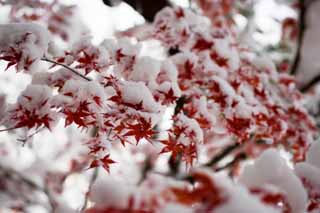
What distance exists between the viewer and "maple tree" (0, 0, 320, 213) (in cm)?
103

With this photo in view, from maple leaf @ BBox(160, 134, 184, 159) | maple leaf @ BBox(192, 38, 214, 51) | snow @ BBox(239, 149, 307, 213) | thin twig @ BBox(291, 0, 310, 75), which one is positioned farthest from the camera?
thin twig @ BBox(291, 0, 310, 75)

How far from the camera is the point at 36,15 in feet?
11.6

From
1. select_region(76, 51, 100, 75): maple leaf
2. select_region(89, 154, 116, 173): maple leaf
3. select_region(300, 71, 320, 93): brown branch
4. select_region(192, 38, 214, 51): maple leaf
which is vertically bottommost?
select_region(300, 71, 320, 93): brown branch

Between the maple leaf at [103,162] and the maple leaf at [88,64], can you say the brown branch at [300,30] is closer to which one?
the maple leaf at [88,64]

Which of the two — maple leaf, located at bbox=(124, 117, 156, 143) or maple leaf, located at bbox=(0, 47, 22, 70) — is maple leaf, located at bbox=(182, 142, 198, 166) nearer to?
maple leaf, located at bbox=(124, 117, 156, 143)

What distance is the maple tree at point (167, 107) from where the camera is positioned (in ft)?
3.37

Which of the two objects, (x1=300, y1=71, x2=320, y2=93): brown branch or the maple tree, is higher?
the maple tree

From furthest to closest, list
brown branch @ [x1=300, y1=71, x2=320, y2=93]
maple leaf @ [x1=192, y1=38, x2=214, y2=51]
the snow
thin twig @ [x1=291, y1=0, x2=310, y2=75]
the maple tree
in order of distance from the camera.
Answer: brown branch @ [x1=300, y1=71, x2=320, y2=93] < thin twig @ [x1=291, y1=0, x2=310, y2=75] < maple leaf @ [x1=192, y1=38, x2=214, y2=51] < the snow < the maple tree

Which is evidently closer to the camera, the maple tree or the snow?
the maple tree

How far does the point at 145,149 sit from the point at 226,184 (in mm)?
5657

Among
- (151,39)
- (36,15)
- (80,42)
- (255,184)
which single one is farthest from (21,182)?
(255,184)

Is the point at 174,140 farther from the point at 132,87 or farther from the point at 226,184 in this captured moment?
the point at 226,184

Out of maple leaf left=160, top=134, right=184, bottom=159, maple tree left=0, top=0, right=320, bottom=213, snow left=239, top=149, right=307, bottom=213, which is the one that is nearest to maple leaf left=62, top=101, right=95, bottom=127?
maple tree left=0, top=0, right=320, bottom=213

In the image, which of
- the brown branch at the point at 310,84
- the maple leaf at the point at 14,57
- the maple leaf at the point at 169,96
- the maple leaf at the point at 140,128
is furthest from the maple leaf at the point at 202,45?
the brown branch at the point at 310,84
